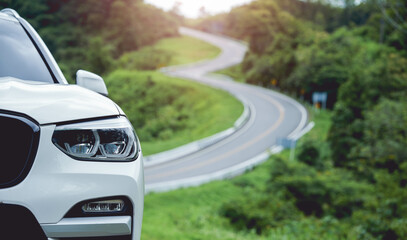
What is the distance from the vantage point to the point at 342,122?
88.1 feet

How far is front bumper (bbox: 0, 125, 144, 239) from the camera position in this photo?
1629mm

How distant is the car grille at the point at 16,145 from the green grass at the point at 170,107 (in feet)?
81.9

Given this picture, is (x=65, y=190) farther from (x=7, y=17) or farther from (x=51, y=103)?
(x=7, y=17)

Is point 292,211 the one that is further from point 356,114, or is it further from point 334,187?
point 356,114

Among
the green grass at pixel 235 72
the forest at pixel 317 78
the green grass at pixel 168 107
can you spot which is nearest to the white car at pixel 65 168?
the forest at pixel 317 78

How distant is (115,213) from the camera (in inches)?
71.4

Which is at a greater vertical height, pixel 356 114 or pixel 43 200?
pixel 43 200

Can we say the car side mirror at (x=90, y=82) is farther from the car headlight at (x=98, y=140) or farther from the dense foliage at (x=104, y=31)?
the dense foliage at (x=104, y=31)

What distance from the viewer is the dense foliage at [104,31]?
121 ft

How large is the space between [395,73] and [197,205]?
2174 centimetres

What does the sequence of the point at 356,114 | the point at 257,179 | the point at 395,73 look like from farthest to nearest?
1. the point at 395,73
2. the point at 356,114
3. the point at 257,179

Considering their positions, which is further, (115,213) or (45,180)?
(115,213)

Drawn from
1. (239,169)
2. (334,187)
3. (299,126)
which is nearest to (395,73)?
(299,126)

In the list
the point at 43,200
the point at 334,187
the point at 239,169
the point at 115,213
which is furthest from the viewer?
the point at 239,169
